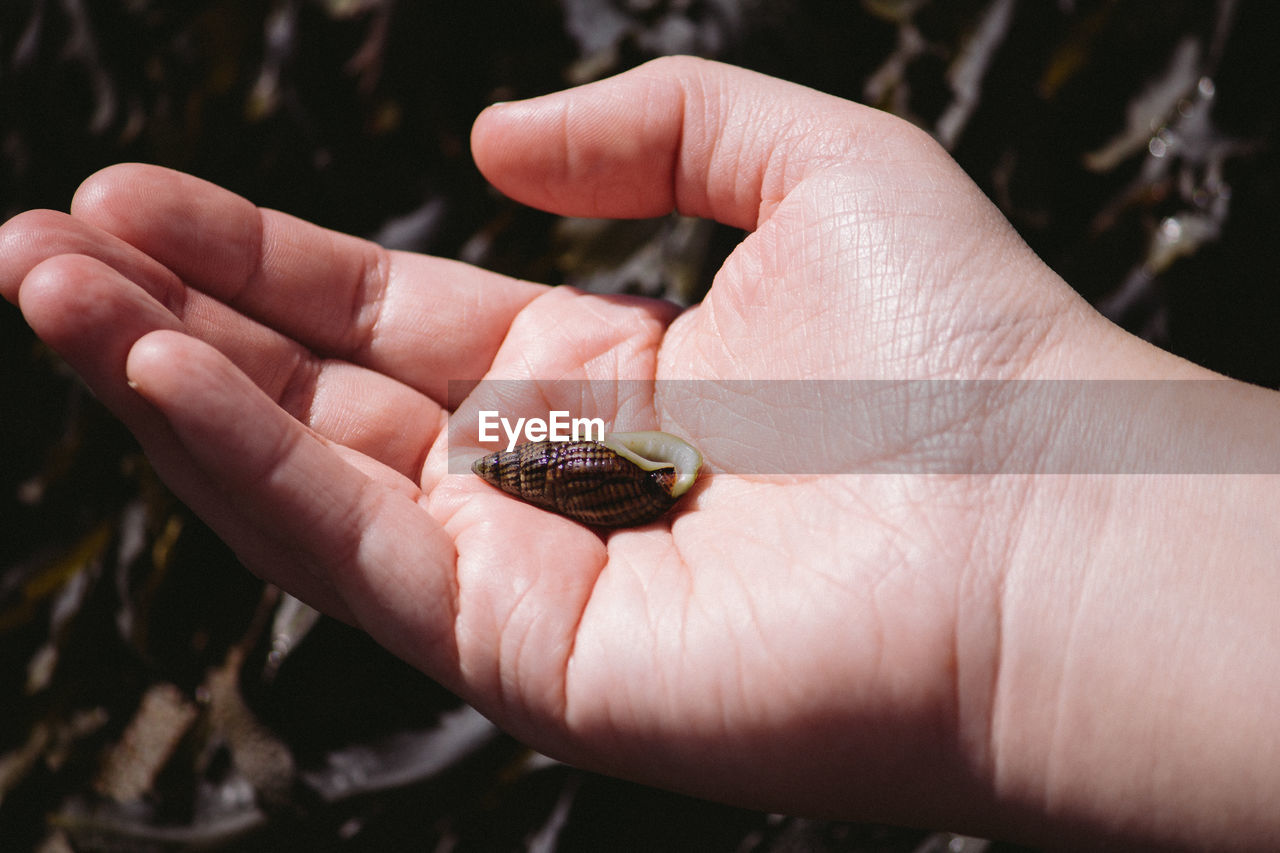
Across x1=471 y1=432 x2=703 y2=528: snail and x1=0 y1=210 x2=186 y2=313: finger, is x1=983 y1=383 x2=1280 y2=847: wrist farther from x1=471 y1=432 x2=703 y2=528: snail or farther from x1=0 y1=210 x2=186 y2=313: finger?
x1=0 y1=210 x2=186 y2=313: finger

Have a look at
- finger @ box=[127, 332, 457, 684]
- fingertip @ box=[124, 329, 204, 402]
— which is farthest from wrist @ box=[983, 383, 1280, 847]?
fingertip @ box=[124, 329, 204, 402]

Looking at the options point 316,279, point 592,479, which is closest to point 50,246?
point 316,279

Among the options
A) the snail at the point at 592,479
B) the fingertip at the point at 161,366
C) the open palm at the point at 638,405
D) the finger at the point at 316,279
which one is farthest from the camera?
the snail at the point at 592,479

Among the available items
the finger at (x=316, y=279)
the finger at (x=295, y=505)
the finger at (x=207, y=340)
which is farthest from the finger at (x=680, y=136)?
the finger at (x=295, y=505)

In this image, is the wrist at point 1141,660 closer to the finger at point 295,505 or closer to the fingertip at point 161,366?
the finger at point 295,505

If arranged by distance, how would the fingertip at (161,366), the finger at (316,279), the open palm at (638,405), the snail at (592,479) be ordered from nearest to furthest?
the fingertip at (161,366) < the open palm at (638,405) < the finger at (316,279) < the snail at (592,479)

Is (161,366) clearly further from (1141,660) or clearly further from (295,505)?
(1141,660)

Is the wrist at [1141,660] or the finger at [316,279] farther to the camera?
the finger at [316,279]

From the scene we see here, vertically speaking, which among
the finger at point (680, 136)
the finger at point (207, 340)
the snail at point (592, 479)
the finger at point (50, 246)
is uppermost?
the finger at point (680, 136)
